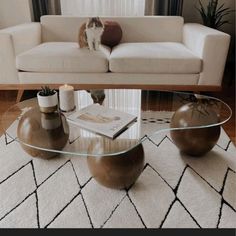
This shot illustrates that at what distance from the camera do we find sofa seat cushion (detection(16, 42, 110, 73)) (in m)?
2.09

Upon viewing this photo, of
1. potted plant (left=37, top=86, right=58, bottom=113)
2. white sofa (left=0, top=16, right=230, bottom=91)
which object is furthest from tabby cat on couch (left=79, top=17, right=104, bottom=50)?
potted plant (left=37, top=86, right=58, bottom=113)

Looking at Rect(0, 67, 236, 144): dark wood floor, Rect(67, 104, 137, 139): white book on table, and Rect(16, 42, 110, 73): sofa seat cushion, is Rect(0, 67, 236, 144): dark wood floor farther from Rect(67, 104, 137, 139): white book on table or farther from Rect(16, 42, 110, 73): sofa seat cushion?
Rect(67, 104, 137, 139): white book on table

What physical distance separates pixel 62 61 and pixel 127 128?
117 cm

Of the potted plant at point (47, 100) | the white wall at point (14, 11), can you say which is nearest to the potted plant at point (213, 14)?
the white wall at point (14, 11)

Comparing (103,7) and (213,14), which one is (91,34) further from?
(213,14)

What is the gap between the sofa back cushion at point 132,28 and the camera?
8.52 feet

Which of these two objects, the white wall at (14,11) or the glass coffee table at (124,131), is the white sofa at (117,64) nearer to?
the glass coffee table at (124,131)

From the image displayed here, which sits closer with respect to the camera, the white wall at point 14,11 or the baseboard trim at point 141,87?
the baseboard trim at point 141,87

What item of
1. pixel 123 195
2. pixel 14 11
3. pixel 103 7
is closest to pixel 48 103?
pixel 123 195

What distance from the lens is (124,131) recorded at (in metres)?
1.14

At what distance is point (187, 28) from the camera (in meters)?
2.48

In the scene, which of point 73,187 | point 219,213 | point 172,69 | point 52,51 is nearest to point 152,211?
point 219,213

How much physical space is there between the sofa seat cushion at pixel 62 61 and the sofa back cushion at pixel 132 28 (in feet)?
1.89

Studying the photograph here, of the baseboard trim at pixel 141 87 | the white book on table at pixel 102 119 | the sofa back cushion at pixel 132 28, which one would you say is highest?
the sofa back cushion at pixel 132 28
